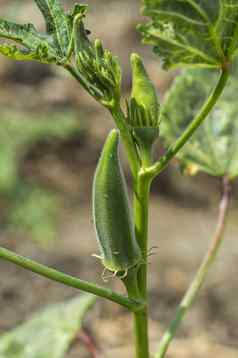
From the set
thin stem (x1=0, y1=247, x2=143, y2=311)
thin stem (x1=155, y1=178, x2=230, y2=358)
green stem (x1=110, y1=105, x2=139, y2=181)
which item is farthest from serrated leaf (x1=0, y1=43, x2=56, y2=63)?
thin stem (x1=155, y1=178, x2=230, y2=358)

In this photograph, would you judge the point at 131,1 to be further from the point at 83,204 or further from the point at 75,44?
the point at 75,44

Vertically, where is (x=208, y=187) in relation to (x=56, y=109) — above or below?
below

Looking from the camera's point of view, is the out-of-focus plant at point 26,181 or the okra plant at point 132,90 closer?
the okra plant at point 132,90

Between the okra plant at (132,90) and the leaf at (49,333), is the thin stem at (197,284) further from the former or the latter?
the leaf at (49,333)

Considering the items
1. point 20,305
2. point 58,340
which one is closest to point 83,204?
point 20,305

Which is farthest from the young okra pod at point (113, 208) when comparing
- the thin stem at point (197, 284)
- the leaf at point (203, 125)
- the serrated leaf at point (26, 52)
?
the leaf at point (203, 125)

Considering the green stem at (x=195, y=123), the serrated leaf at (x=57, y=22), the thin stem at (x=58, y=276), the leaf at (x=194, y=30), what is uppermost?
the serrated leaf at (x=57, y=22)

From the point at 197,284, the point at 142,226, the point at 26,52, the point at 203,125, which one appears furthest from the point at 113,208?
the point at 203,125
